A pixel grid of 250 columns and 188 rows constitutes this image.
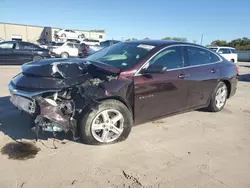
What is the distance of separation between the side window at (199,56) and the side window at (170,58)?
Result: 0.28 m

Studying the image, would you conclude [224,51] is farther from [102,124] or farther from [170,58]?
[102,124]

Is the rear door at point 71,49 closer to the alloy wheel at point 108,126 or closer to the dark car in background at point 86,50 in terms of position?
the dark car in background at point 86,50

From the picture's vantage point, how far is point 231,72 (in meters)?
5.47

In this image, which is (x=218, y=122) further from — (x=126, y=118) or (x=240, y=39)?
(x=240, y=39)

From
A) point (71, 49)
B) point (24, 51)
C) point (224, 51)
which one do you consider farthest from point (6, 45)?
point (224, 51)

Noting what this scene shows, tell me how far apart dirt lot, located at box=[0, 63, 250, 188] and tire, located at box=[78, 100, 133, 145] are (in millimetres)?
125

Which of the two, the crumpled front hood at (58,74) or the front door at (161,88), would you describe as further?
the front door at (161,88)

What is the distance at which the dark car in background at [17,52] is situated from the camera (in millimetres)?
12805

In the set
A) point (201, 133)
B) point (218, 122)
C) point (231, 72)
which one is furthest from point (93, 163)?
point (231, 72)

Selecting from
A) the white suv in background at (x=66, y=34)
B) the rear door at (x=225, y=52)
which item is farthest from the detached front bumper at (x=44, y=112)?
the white suv in background at (x=66, y=34)

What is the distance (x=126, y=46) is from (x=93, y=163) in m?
2.34

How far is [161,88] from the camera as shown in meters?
3.92

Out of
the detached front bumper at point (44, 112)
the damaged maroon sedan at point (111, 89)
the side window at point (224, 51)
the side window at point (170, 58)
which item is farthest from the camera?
the side window at point (224, 51)

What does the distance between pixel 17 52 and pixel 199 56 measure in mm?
11312
